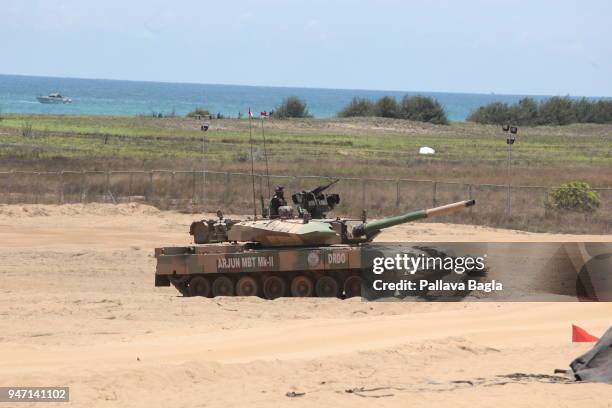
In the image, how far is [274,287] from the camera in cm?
2275

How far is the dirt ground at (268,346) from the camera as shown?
13430mm

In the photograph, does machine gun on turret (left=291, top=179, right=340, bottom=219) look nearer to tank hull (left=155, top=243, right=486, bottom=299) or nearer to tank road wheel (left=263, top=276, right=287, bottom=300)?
tank hull (left=155, top=243, right=486, bottom=299)

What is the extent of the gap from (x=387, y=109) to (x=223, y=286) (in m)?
92.3

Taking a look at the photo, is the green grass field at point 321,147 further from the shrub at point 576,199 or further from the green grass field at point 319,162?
the shrub at point 576,199

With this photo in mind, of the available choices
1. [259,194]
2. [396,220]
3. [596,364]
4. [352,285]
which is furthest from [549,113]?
[596,364]

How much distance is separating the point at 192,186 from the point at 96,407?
28.6 metres

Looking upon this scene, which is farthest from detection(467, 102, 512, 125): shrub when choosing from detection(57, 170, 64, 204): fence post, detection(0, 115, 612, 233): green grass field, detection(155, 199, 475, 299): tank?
detection(155, 199, 475, 299): tank

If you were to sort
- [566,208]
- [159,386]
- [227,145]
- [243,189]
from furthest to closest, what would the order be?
[227,145] < [243,189] < [566,208] < [159,386]

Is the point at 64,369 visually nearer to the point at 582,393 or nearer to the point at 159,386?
the point at 159,386

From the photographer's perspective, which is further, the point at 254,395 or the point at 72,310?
the point at 72,310

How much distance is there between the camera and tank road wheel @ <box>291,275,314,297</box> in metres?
22.6

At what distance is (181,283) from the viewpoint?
23.1m

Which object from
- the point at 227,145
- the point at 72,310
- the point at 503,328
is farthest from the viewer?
the point at 227,145

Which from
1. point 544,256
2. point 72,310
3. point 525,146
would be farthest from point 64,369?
point 525,146
